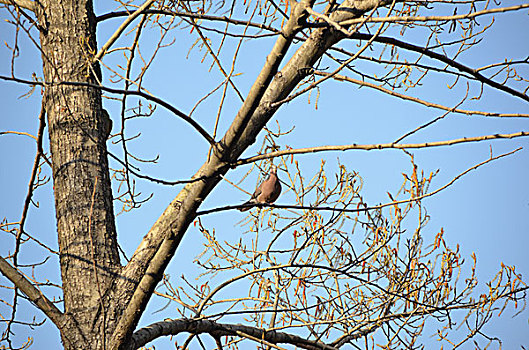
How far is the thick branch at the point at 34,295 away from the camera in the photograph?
8.04ft

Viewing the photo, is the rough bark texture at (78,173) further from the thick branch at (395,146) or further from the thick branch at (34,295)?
the thick branch at (395,146)

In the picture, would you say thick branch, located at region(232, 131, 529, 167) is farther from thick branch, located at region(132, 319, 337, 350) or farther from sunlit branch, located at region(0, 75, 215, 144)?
thick branch, located at region(132, 319, 337, 350)

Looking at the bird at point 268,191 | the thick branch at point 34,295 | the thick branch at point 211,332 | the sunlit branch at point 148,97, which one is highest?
the bird at point 268,191

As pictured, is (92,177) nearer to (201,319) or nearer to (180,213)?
(180,213)

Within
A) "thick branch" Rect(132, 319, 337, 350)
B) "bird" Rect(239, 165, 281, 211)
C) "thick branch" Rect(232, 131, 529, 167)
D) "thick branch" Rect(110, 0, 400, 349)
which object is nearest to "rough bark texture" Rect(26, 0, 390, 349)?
"thick branch" Rect(110, 0, 400, 349)

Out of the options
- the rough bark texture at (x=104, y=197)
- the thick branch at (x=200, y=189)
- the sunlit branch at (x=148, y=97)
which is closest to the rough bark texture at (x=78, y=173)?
the rough bark texture at (x=104, y=197)

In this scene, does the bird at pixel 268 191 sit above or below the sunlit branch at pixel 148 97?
above

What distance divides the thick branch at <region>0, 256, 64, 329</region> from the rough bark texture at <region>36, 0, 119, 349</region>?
48 mm

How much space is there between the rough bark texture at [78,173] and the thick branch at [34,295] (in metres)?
0.05

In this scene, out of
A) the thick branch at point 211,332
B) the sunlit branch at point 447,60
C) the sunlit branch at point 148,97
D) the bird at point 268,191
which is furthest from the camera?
the bird at point 268,191

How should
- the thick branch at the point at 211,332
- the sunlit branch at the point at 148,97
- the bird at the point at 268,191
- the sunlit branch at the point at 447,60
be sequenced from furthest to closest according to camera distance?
the bird at the point at 268,191 < the thick branch at the point at 211,332 < the sunlit branch at the point at 447,60 < the sunlit branch at the point at 148,97

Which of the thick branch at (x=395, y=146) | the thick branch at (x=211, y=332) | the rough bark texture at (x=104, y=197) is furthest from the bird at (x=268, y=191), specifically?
the thick branch at (x=395, y=146)

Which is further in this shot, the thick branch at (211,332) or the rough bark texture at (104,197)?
the thick branch at (211,332)

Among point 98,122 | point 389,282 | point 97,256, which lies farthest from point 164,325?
point 389,282
